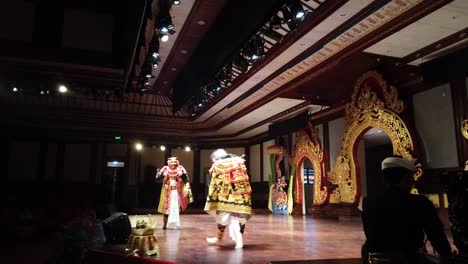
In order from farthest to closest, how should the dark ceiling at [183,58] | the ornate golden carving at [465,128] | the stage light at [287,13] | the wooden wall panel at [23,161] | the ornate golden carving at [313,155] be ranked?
the wooden wall panel at [23,161]
the ornate golden carving at [313,155]
the ornate golden carving at [465,128]
the dark ceiling at [183,58]
the stage light at [287,13]

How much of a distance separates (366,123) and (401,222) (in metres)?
7.46

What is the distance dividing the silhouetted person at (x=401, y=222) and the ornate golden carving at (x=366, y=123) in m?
6.44

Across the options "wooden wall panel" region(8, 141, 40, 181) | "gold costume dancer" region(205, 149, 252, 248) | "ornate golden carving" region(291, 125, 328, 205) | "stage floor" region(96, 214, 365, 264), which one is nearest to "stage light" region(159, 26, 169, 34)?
"gold costume dancer" region(205, 149, 252, 248)

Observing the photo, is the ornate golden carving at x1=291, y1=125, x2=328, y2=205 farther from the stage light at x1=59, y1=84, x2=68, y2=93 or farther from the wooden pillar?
the stage light at x1=59, y1=84, x2=68, y2=93

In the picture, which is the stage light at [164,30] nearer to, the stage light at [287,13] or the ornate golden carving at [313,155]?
the stage light at [287,13]

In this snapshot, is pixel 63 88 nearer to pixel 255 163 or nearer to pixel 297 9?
pixel 297 9

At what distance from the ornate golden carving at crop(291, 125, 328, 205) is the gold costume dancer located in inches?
257

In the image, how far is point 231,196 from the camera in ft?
15.8

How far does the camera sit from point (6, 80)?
1031 centimetres

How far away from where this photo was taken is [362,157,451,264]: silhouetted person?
1.88 meters

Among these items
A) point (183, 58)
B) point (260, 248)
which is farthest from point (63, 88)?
point (260, 248)

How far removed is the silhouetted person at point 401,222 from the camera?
6.16 ft

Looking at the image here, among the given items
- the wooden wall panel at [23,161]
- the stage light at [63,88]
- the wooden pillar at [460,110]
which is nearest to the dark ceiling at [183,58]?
the stage light at [63,88]

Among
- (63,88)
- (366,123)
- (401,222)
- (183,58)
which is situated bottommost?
(401,222)
